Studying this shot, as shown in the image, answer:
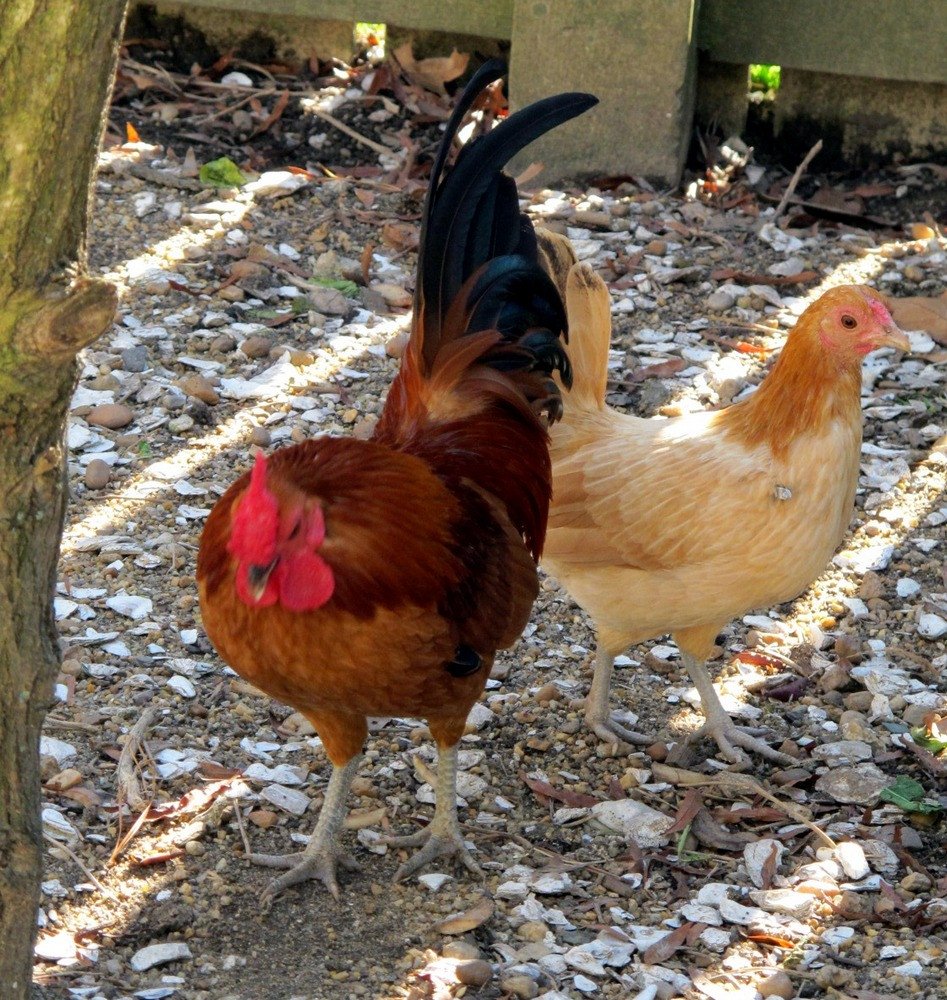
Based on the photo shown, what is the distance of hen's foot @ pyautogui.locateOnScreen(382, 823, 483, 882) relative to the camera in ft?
11.8

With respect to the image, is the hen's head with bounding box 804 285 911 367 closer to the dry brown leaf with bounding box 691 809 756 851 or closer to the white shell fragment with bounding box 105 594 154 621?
the dry brown leaf with bounding box 691 809 756 851

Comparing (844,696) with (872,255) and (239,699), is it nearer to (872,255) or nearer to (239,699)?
(239,699)

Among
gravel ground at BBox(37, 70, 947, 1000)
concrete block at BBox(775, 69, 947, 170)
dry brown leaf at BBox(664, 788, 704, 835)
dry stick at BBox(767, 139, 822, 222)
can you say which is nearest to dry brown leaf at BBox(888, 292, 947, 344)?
gravel ground at BBox(37, 70, 947, 1000)

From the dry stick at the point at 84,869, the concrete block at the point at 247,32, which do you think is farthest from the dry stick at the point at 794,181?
the dry stick at the point at 84,869

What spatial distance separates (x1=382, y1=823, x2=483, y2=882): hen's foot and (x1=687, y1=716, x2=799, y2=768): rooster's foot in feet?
3.01

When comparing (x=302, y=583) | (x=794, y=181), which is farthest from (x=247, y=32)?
(x=302, y=583)

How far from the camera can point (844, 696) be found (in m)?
4.41

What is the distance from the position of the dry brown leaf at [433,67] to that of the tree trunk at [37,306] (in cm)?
546

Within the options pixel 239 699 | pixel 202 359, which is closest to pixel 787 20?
pixel 202 359

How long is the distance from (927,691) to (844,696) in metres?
0.26

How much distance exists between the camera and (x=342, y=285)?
6.18m

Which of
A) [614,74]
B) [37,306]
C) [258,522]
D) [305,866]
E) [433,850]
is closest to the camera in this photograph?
[37,306]

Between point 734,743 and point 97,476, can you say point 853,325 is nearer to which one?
point 734,743

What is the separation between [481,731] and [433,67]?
4443mm
